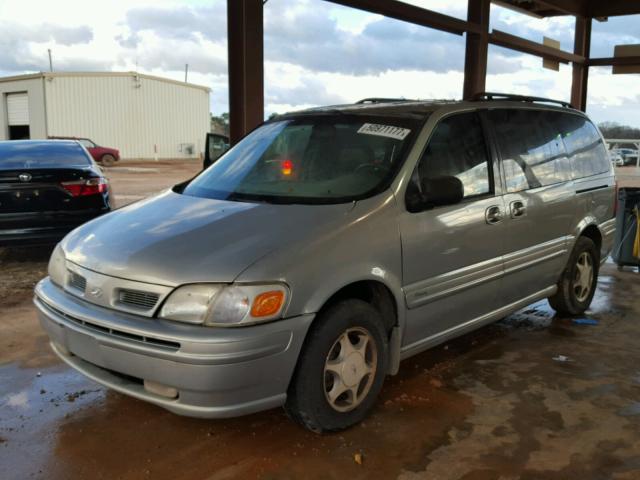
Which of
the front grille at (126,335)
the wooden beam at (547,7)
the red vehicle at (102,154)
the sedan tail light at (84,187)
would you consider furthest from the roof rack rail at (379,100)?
A: the red vehicle at (102,154)

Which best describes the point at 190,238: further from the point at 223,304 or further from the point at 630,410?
the point at 630,410

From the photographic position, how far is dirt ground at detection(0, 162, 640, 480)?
283 cm

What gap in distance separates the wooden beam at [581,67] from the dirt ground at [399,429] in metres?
9.16

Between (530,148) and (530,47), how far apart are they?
713cm

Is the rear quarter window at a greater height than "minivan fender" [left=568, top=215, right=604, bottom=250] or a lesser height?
greater

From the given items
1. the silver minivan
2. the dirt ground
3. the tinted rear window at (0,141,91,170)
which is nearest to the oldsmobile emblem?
the silver minivan

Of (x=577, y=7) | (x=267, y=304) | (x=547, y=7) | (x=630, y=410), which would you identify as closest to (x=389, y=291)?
(x=267, y=304)

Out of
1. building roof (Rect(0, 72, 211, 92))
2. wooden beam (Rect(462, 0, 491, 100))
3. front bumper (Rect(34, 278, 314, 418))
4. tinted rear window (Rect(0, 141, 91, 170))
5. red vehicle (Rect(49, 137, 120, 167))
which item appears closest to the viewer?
front bumper (Rect(34, 278, 314, 418))

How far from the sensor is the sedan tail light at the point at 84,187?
22.2 ft

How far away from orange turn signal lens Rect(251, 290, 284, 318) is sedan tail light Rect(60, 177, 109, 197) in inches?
194

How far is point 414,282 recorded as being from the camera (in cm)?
335

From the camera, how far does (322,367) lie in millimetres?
2891

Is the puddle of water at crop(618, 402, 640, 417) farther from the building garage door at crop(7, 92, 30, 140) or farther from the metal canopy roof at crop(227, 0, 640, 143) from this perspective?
the building garage door at crop(7, 92, 30, 140)

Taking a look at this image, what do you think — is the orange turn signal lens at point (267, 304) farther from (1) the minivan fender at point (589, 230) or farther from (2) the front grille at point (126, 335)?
(1) the minivan fender at point (589, 230)
